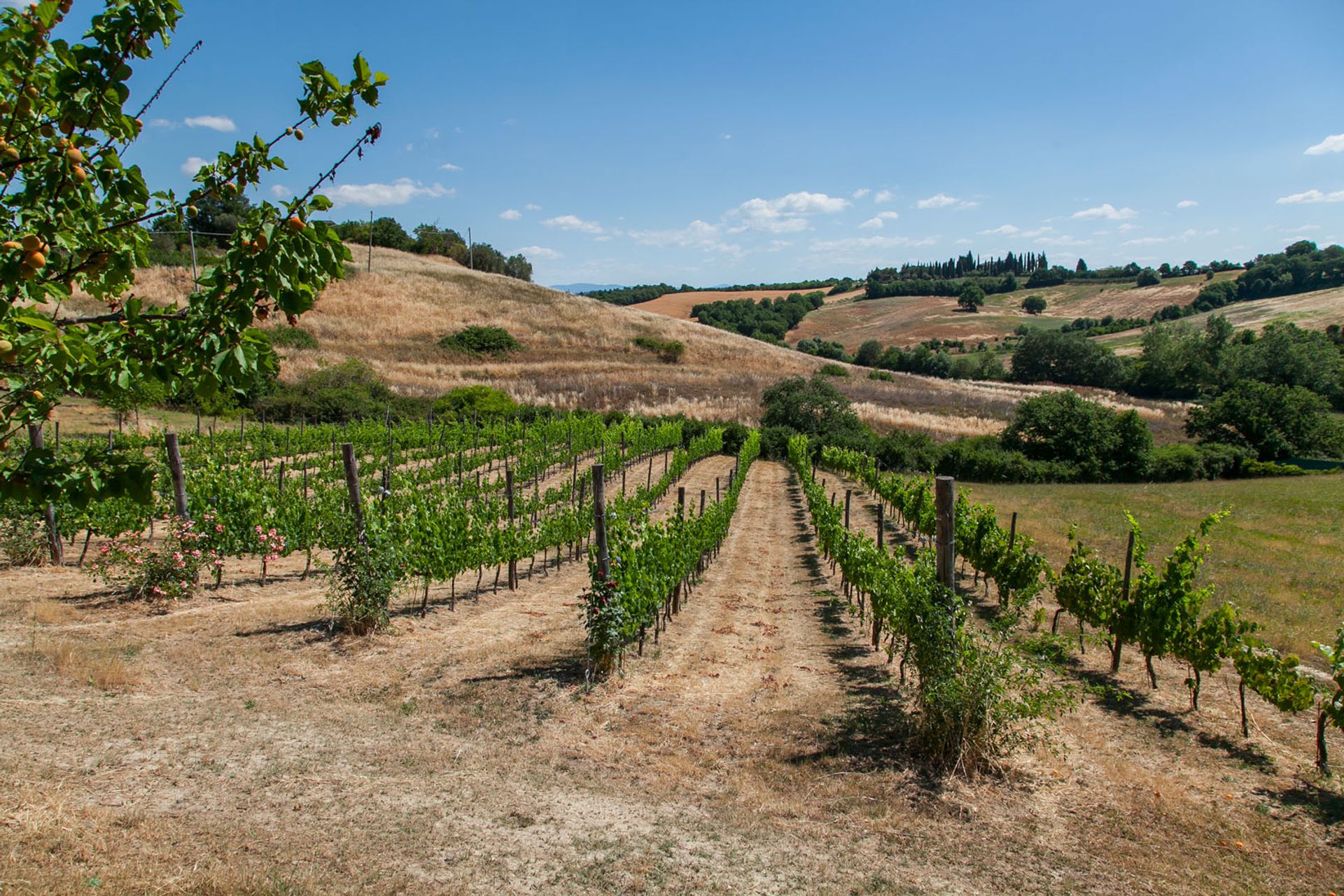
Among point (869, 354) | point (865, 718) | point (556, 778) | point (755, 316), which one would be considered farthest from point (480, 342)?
point (556, 778)

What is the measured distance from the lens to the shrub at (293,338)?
41938mm

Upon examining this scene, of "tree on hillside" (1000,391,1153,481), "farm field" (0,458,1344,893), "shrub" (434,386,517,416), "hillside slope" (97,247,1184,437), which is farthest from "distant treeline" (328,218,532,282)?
"farm field" (0,458,1344,893)

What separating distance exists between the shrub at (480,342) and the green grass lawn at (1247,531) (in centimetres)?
3389

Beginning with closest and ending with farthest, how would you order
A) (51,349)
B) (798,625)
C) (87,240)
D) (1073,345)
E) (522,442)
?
(51,349)
(87,240)
(798,625)
(522,442)
(1073,345)

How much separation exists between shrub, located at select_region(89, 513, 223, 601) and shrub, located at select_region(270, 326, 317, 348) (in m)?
36.0

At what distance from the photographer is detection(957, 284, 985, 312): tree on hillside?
92.4m

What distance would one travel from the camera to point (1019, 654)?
586cm

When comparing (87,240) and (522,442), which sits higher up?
(87,240)

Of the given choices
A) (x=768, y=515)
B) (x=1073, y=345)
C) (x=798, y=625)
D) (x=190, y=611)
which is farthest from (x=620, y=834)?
(x=1073, y=345)

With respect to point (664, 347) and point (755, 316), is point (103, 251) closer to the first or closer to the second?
point (664, 347)

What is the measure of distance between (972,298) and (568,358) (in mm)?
61682

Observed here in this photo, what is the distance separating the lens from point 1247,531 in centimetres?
1897

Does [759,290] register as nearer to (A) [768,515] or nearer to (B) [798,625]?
(A) [768,515]

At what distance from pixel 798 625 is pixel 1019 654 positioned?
15.8ft
